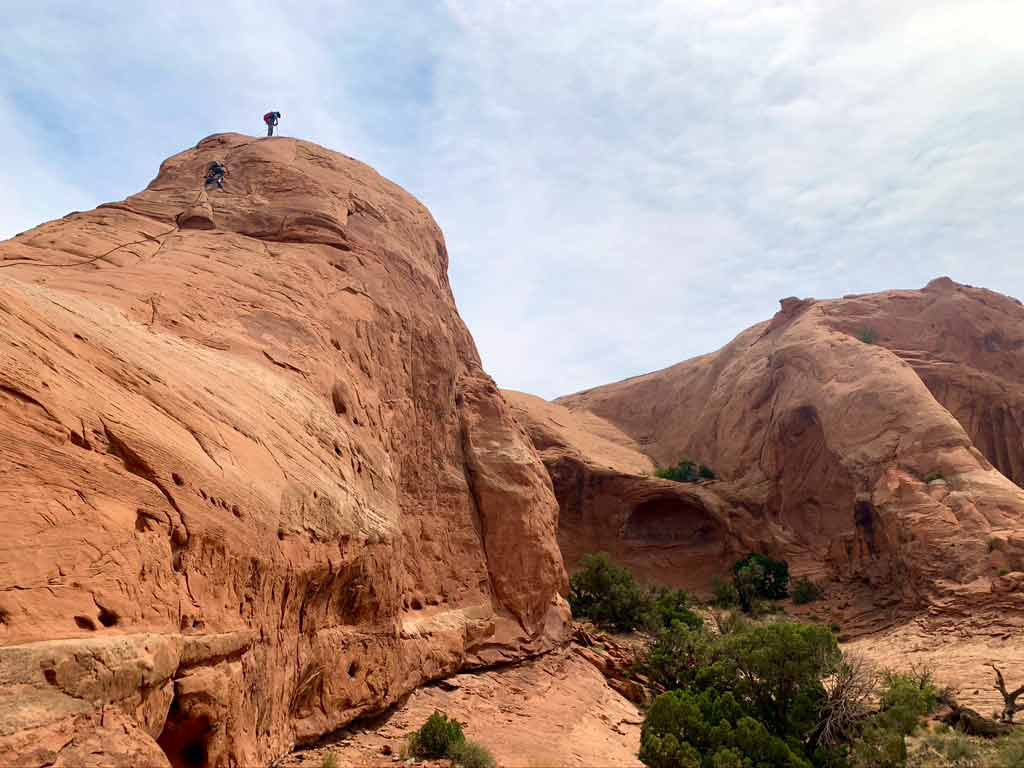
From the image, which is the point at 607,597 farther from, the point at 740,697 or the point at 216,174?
the point at 216,174

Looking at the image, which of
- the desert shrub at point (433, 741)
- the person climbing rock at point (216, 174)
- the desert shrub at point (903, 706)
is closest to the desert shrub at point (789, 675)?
the desert shrub at point (903, 706)

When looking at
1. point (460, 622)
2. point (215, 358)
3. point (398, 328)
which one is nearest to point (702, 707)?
point (460, 622)

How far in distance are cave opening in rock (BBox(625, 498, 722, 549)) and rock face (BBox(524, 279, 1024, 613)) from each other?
0.28ft

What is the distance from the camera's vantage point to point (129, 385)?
7.14m

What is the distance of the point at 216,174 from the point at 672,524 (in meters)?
24.3

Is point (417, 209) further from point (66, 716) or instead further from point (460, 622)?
point (66, 716)

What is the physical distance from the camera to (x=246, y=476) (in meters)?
7.94

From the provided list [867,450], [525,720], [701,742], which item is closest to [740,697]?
[701,742]

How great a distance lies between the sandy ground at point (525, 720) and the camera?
9.59 m

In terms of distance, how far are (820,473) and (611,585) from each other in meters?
12.1

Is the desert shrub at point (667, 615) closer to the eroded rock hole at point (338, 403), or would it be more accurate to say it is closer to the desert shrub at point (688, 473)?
the eroded rock hole at point (338, 403)

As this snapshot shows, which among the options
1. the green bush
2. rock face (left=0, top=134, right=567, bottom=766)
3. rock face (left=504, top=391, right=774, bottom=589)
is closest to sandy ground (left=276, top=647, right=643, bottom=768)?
rock face (left=0, top=134, right=567, bottom=766)

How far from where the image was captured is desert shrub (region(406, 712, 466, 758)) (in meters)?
9.41

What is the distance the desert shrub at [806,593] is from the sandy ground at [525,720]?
12.7 m
